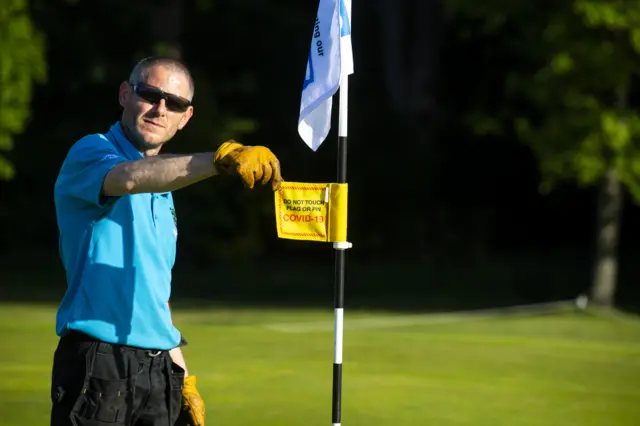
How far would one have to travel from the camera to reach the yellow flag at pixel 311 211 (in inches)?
214

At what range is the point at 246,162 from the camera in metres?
4.31

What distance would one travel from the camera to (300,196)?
17.9 ft

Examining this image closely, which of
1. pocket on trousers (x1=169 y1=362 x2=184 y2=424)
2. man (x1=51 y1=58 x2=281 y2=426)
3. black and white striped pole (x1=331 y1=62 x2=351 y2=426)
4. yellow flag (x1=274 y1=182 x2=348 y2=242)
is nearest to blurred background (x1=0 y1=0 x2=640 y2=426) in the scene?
black and white striped pole (x1=331 y1=62 x2=351 y2=426)

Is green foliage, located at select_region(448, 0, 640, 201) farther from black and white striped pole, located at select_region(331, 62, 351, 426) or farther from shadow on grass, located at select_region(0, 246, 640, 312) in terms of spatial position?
black and white striped pole, located at select_region(331, 62, 351, 426)

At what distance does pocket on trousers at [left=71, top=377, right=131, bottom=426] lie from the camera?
182 inches

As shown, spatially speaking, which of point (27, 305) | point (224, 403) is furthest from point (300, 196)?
point (27, 305)

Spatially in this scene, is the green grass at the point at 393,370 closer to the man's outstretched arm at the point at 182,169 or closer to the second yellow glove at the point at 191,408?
the second yellow glove at the point at 191,408

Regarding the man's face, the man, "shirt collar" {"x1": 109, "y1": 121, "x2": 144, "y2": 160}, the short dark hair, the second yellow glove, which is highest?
the short dark hair

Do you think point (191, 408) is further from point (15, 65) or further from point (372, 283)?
point (372, 283)

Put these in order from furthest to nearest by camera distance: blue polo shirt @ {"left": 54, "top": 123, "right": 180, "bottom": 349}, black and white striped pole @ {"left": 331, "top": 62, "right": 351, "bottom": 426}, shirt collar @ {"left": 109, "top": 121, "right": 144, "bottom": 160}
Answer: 1. black and white striped pole @ {"left": 331, "top": 62, "right": 351, "bottom": 426}
2. shirt collar @ {"left": 109, "top": 121, "right": 144, "bottom": 160}
3. blue polo shirt @ {"left": 54, "top": 123, "right": 180, "bottom": 349}

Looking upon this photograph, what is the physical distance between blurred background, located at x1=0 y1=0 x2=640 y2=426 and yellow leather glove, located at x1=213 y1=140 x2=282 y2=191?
56.3 feet

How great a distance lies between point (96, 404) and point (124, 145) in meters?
0.98

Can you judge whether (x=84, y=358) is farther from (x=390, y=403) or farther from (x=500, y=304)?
(x=500, y=304)

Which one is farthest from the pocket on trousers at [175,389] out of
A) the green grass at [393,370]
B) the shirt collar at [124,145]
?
the green grass at [393,370]
